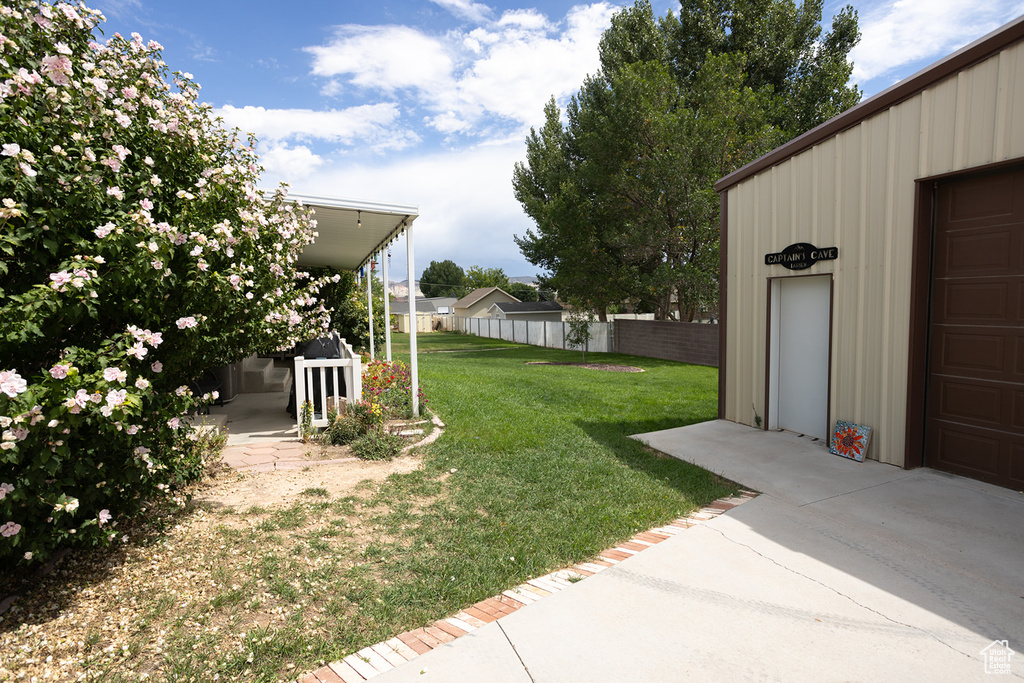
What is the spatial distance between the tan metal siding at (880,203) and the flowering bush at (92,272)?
5670 mm

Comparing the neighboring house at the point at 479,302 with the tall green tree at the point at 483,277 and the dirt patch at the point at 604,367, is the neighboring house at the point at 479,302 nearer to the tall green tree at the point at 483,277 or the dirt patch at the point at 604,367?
the tall green tree at the point at 483,277

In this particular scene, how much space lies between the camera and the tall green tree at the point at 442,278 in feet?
297

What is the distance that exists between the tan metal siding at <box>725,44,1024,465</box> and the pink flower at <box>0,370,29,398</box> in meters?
6.41

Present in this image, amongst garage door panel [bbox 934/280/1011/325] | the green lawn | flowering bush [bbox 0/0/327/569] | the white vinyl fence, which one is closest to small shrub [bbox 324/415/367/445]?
the green lawn

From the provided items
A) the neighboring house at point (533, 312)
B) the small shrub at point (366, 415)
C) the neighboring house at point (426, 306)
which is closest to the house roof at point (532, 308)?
the neighboring house at point (533, 312)

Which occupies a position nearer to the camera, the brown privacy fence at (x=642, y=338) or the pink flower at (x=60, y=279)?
the pink flower at (x=60, y=279)

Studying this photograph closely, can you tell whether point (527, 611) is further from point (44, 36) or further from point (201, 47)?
point (201, 47)

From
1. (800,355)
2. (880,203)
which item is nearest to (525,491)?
(800,355)

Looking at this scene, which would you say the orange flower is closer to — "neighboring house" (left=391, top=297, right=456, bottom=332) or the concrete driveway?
the concrete driveway

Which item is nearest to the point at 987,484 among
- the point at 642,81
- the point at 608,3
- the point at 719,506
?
the point at 719,506

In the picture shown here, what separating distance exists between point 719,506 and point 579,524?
49.8 inches

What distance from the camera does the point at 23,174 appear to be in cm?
249

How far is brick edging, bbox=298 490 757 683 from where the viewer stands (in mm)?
2381

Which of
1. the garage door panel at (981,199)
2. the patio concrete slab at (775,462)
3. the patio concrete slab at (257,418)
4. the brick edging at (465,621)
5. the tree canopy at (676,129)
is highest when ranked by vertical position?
the tree canopy at (676,129)
